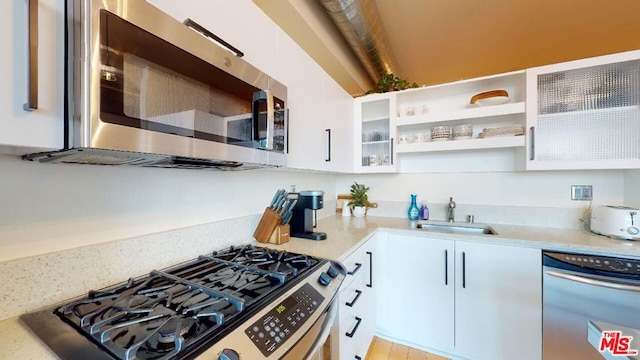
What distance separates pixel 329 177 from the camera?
100 inches

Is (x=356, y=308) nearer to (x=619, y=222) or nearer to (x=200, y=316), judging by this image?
(x=200, y=316)

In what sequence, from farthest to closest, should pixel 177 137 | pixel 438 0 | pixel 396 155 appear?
1. pixel 396 155
2. pixel 438 0
3. pixel 177 137

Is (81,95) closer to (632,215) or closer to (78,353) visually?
(78,353)

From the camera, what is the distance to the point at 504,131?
6.01ft

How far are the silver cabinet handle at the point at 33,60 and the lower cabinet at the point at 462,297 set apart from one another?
187 cm

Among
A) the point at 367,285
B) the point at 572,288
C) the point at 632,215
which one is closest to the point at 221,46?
the point at 367,285

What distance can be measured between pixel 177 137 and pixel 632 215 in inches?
93.2

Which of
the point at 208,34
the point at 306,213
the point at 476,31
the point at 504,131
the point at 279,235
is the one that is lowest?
the point at 279,235

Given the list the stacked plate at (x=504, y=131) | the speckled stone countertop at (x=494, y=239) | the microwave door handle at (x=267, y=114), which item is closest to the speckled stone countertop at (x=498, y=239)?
the speckled stone countertop at (x=494, y=239)

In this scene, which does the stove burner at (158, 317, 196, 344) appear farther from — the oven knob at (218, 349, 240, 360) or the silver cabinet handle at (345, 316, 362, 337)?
the silver cabinet handle at (345, 316, 362, 337)

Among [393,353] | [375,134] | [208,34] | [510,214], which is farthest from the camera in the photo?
[375,134]

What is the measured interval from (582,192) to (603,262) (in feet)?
2.50

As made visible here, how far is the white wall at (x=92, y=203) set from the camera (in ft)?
2.22

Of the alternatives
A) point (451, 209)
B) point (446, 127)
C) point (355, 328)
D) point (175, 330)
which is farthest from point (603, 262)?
point (175, 330)
